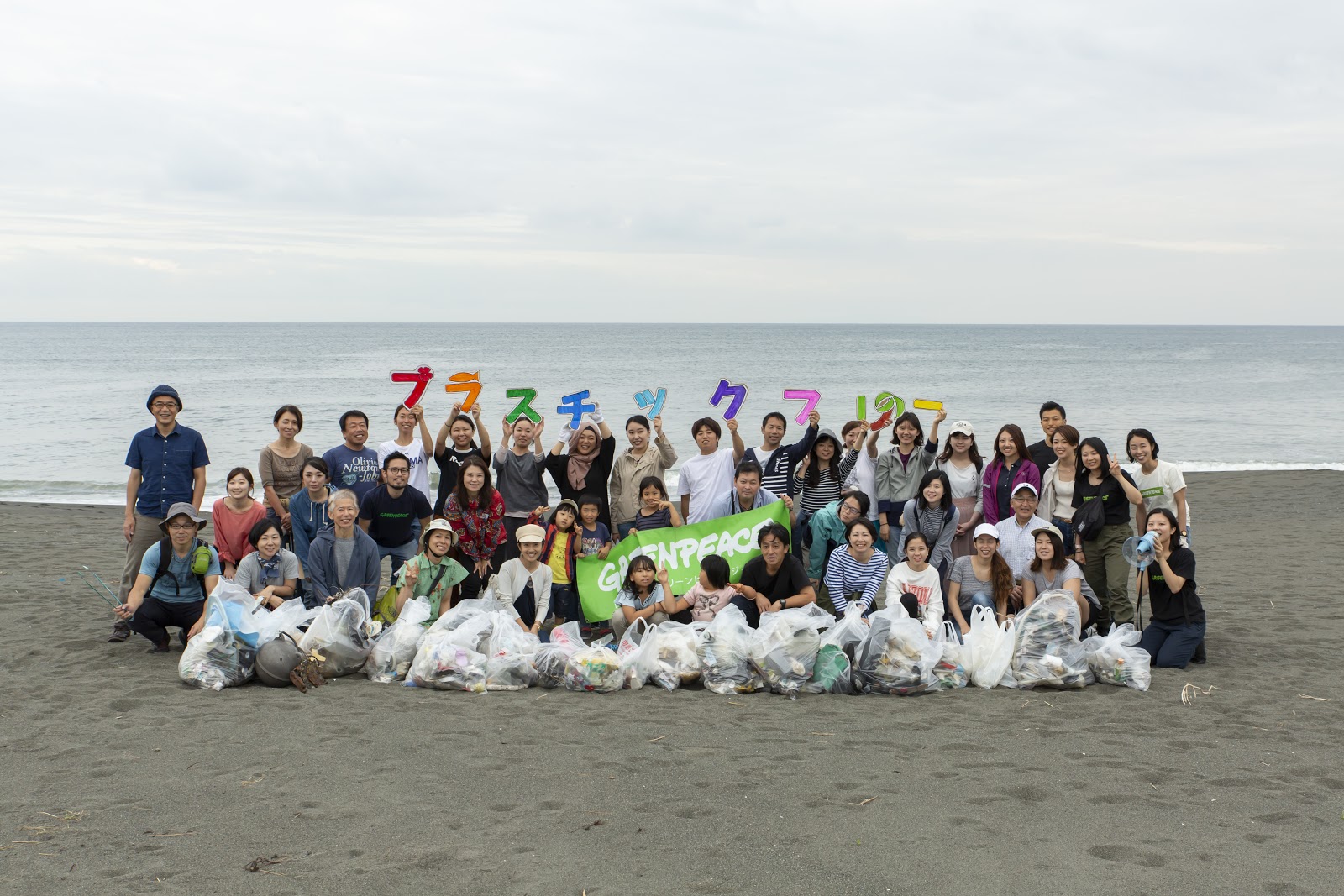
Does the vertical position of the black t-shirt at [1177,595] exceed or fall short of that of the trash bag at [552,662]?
it exceeds it

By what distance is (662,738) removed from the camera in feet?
18.1

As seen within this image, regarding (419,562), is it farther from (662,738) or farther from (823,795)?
(823,795)

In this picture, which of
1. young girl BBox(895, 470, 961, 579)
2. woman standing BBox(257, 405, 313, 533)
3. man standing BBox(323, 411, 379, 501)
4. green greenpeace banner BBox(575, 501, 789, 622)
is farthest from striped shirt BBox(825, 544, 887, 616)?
woman standing BBox(257, 405, 313, 533)

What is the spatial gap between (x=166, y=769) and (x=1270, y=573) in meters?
10.1

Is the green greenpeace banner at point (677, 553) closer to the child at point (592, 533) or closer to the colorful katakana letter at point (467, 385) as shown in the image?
the child at point (592, 533)

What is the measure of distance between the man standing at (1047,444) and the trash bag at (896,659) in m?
1.90

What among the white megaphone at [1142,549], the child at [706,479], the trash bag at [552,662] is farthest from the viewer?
the child at [706,479]

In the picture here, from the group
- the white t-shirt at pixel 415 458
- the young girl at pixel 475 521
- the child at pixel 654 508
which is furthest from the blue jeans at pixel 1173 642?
the white t-shirt at pixel 415 458

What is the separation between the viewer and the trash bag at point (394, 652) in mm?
6527

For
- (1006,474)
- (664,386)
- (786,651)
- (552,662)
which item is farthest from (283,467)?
(664,386)

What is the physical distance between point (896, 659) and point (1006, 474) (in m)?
1.88

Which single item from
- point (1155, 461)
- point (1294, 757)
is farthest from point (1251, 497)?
point (1294, 757)

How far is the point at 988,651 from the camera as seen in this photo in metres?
6.45

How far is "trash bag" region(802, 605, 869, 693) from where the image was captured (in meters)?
6.31
